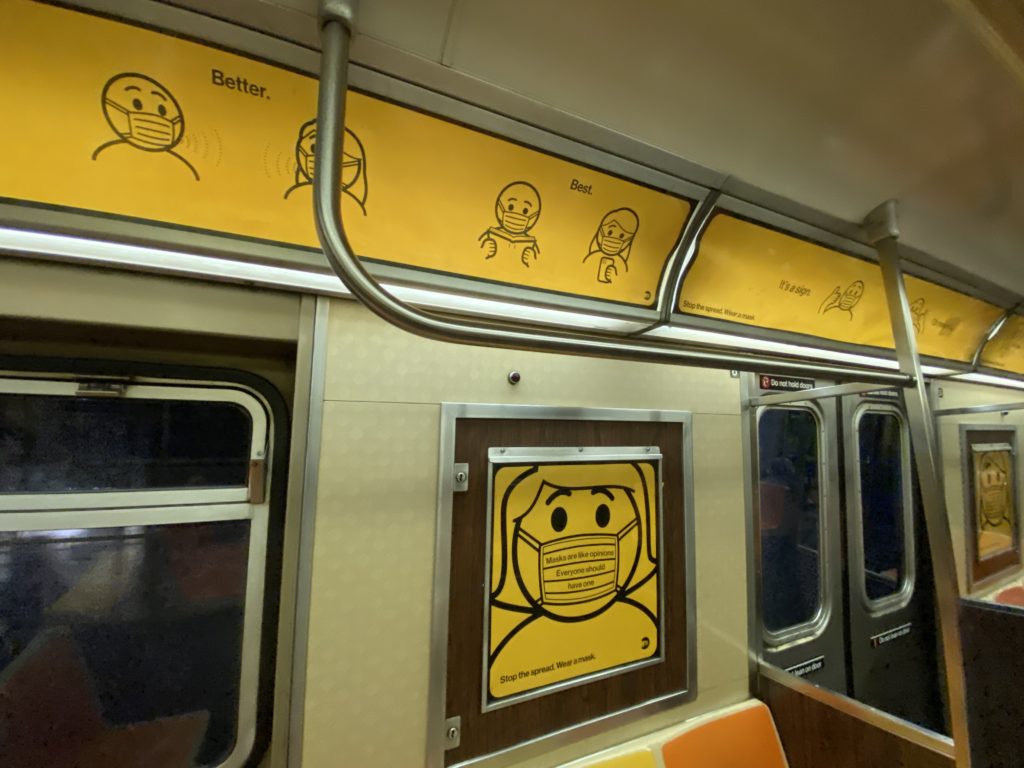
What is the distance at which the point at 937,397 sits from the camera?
320cm

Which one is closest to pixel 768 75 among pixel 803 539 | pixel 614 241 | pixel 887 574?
pixel 614 241

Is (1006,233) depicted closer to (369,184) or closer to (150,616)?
(369,184)

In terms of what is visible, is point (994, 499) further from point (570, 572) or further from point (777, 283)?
point (570, 572)

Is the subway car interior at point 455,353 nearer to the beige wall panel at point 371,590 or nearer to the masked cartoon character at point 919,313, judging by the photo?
the beige wall panel at point 371,590

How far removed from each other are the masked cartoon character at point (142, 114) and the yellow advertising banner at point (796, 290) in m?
1.61

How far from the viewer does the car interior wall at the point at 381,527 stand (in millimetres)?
1262

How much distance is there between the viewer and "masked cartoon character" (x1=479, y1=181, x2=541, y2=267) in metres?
1.25

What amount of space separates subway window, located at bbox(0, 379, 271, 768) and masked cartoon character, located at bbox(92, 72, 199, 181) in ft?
2.54

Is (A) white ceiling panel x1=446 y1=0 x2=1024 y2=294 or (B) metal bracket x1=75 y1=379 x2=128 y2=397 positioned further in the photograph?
(B) metal bracket x1=75 y1=379 x2=128 y2=397

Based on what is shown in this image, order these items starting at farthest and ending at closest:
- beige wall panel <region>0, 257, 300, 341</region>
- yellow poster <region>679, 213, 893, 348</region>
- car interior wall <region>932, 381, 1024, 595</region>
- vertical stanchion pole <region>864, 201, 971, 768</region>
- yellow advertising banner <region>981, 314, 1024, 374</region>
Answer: car interior wall <region>932, 381, 1024, 595</region>, yellow advertising banner <region>981, 314, 1024, 374</region>, yellow poster <region>679, 213, 893, 348</region>, vertical stanchion pole <region>864, 201, 971, 768</region>, beige wall panel <region>0, 257, 300, 341</region>

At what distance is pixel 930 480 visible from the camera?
4.21 ft

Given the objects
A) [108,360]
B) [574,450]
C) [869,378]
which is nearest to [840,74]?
[869,378]

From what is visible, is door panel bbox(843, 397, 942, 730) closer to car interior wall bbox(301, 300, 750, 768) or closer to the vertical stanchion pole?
the vertical stanchion pole

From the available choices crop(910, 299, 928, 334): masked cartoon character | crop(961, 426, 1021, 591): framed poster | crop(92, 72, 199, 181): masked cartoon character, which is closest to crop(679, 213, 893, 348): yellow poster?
crop(910, 299, 928, 334): masked cartoon character
